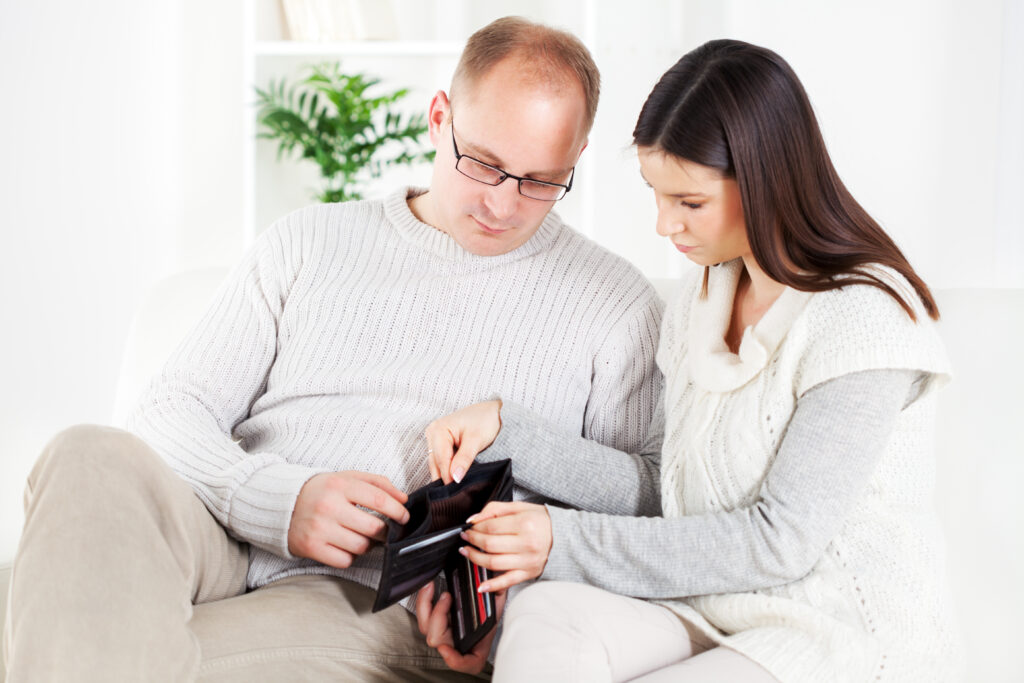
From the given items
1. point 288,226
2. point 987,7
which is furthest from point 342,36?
point 987,7

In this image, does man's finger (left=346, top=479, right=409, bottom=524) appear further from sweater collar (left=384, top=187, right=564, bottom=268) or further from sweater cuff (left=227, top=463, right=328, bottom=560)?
sweater collar (left=384, top=187, right=564, bottom=268)

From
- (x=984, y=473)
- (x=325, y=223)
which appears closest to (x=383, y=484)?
(x=325, y=223)

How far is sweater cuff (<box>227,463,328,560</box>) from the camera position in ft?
3.96

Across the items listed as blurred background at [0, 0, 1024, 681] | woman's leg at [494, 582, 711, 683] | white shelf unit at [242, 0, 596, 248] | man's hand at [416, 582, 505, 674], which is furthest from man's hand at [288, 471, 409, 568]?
white shelf unit at [242, 0, 596, 248]

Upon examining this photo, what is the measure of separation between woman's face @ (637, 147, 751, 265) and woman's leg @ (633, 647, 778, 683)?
480 millimetres

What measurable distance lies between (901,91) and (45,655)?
189 cm

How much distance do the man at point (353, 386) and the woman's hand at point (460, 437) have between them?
7 centimetres

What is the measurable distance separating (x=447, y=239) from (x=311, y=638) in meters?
0.64

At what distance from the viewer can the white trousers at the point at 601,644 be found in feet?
3.12

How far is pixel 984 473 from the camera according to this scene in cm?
133

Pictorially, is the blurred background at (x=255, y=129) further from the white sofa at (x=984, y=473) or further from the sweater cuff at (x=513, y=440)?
the sweater cuff at (x=513, y=440)

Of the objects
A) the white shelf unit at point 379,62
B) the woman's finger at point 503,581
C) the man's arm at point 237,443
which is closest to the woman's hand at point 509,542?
the woman's finger at point 503,581

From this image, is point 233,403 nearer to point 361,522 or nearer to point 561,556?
point 361,522

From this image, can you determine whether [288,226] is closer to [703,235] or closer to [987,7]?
[703,235]
